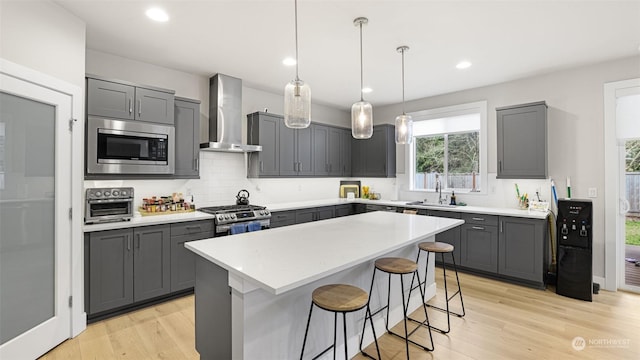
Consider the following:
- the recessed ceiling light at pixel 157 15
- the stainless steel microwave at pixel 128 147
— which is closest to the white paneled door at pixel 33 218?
the stainless steel microwave at pixel 128 147

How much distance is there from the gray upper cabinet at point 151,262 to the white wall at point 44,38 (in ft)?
5.04

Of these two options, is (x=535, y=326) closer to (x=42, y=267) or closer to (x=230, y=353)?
(x=230, y=353)

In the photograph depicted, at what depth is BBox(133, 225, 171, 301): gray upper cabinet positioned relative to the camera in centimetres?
297

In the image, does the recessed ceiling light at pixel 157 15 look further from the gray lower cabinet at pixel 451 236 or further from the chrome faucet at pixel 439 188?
the chrome faucet at pixel 439 188

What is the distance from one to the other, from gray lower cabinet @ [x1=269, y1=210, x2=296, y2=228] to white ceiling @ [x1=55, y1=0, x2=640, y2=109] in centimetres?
195

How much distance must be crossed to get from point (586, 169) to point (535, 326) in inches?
89.5

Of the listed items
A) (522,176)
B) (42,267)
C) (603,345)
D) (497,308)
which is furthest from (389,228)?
(42,267)

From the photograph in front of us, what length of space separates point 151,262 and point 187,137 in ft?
5.04

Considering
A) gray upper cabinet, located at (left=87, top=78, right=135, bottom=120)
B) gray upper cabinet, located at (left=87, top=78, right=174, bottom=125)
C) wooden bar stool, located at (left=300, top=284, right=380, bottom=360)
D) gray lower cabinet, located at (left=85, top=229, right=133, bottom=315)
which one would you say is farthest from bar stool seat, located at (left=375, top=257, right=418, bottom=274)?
gray upper cabinet, located at (left=87, top=78, right=135, bottom=120)

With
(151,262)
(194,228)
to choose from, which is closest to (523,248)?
(194,228)

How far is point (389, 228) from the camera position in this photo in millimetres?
2668

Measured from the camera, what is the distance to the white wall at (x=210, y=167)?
3388 mm

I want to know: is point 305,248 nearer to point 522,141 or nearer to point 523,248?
point 523,248

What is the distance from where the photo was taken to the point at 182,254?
3273 millimetres
